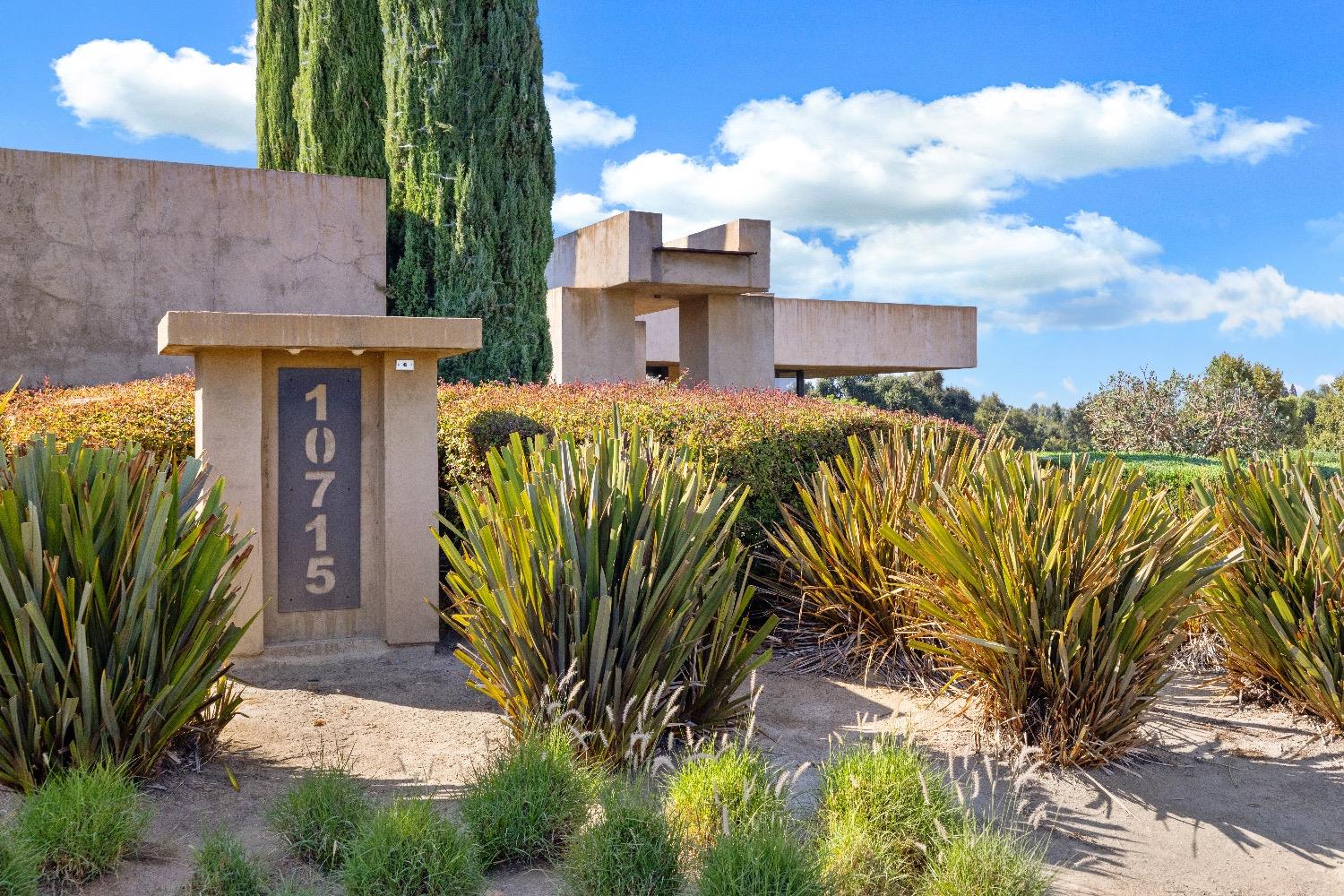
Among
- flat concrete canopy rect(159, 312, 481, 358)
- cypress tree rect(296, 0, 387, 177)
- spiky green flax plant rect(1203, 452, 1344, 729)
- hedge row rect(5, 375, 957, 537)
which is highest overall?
cypress tree rect(296, 0, 387, 177)

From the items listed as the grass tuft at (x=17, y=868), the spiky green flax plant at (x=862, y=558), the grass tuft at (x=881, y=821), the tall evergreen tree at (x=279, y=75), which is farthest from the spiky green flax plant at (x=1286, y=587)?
the tall evergreen tree at (x=279, y=75)

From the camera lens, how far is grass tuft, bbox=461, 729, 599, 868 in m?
3.66

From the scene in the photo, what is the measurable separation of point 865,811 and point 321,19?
15.3 metres

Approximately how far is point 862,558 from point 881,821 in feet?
9.56

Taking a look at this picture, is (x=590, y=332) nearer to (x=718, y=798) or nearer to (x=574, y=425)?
(x=574, y=425)

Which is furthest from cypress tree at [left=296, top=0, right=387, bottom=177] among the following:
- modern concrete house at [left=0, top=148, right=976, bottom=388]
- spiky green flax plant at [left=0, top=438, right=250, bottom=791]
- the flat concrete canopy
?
spiky green flax plant at [left=0, top=438, right=250, bottom=791]

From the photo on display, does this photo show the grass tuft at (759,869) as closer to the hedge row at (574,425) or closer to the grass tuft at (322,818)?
the grass tuft at (322,818)

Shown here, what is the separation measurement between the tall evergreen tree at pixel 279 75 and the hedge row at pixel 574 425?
1027 cm

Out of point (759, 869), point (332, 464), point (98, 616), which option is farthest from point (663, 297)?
point (759, 869)

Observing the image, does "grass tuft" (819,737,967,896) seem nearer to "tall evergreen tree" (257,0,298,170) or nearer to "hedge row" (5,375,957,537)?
"hedge row" (5,375,957,537)

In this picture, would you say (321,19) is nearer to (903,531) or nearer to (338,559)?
(338,559)

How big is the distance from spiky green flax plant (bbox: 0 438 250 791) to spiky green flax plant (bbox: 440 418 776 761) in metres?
1.16

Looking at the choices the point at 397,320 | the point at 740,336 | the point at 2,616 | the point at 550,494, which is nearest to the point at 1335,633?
the point at 550,494

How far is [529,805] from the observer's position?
3719 mm
